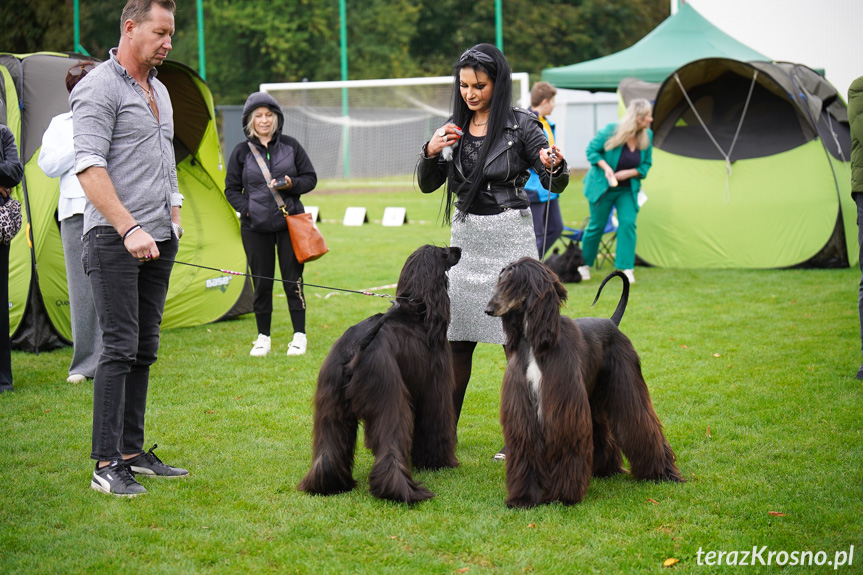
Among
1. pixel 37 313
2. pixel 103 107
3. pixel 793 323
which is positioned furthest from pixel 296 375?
pixel 793 323

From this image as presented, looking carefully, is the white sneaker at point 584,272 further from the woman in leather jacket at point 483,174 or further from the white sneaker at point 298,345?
the woman in leather jacket at point 483,174

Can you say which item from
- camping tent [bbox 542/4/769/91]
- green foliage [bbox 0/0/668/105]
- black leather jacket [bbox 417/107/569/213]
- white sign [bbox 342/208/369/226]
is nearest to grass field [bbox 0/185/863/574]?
black leather jacket [bbox 417/107/569/213]

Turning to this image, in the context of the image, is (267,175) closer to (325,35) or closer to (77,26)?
(77,26)

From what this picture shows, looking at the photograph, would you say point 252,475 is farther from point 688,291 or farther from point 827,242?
point 827,242

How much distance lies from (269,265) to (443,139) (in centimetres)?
287

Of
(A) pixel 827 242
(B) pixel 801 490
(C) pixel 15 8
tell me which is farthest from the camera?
(C) pixel 15 8

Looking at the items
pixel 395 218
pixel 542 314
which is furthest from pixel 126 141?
pixel 395 218

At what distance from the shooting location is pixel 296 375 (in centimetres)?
579

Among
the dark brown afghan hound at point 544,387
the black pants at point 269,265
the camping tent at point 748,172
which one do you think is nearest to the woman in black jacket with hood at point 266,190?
the black pants at point 269,265

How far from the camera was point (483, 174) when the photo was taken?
384 centimetres

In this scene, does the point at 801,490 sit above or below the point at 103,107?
below

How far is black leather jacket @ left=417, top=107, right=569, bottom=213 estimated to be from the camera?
150 inches

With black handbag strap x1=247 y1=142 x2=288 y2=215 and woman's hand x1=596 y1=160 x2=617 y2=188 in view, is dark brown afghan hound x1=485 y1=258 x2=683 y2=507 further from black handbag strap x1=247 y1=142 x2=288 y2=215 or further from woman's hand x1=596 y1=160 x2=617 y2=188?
woman's hand x1=596 y1=160 x2=617 y2=188

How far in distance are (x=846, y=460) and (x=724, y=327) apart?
3.20 m
